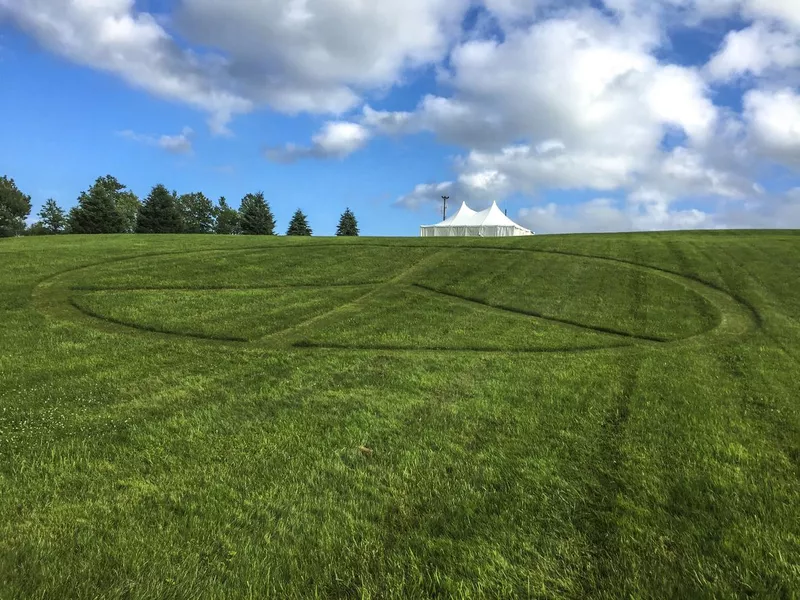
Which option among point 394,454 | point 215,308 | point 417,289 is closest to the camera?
point 394,454

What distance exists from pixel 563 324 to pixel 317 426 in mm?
8581

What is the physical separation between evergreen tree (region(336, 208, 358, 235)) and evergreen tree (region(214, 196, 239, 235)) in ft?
116

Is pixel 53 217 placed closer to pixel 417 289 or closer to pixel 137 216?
pixel 137 216

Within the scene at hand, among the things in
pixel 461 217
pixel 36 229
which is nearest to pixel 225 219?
pixel 36 229

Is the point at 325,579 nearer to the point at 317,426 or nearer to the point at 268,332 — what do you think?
the point at 317,426

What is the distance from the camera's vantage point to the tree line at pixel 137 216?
203 feet

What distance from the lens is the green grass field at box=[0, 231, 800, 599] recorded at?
3359mm

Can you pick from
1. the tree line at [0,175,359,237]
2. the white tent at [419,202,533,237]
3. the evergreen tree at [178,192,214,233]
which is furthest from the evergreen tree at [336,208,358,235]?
the evergreen tree at [178,192,214,233]

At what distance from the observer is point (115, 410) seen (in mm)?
6348

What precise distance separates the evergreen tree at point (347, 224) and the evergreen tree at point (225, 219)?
35389mm

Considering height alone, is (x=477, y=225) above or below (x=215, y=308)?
above

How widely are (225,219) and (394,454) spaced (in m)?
109

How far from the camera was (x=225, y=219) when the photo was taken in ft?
344

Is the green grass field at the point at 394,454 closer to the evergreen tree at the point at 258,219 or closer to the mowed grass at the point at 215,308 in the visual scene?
the mowed grass at the point at 215,308
